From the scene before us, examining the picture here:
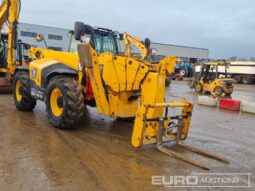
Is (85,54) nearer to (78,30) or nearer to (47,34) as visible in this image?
(78,30)

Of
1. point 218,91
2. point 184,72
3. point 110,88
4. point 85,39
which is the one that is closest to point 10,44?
point 85,39

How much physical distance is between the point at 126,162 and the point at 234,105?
25.1 ft

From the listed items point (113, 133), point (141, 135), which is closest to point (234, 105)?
point (113, 133)

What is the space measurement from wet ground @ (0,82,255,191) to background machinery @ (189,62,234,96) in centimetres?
995

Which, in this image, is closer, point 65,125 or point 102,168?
point 102,168

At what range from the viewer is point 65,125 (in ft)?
21.1

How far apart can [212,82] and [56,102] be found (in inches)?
535

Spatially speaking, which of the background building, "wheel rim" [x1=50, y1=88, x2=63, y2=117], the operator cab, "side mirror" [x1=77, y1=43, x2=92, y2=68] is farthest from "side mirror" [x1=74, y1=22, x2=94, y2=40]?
the background building

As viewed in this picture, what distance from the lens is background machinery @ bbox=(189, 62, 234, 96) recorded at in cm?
1764

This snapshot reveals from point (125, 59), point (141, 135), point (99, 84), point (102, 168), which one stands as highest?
point (125, 59)

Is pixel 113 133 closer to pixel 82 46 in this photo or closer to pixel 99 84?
pixel 99 84

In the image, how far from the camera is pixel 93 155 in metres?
5.12

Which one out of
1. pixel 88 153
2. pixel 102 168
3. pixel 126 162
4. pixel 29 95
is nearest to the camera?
pixel 102 168

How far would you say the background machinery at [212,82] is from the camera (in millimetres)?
17641
